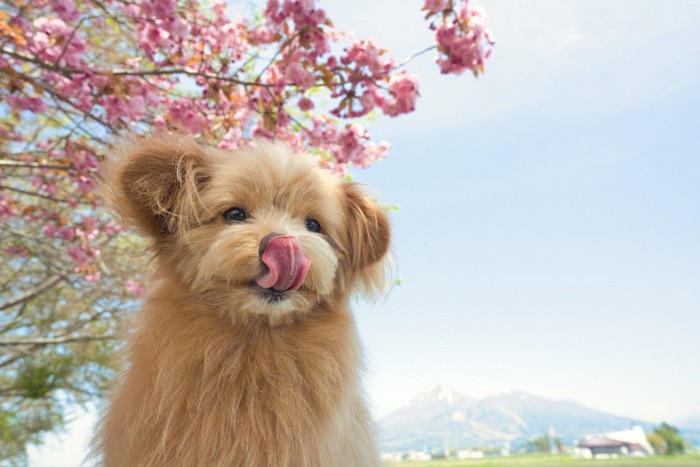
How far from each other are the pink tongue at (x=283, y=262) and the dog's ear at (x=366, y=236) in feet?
1.41

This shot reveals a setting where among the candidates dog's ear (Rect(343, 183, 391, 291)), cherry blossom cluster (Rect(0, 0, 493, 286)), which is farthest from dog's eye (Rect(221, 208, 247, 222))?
cherry blossom cluster (Rect(0, 0, 493, 286))

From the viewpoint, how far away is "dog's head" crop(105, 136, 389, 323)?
1.66 metres

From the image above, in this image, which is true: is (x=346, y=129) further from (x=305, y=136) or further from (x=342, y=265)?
(x=342, y=265)

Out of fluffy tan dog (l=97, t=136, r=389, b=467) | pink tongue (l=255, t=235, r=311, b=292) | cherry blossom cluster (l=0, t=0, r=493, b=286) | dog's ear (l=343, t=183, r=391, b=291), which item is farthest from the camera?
cherry blossom cluster (l=0, t=0, r=493, b=286)

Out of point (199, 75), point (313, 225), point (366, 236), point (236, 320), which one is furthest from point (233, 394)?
point (199, 75)

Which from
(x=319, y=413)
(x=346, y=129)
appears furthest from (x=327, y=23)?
(x=319, y=413)

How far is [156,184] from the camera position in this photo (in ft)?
6.34

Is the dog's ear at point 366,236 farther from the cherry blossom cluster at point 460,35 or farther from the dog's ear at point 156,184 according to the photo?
the cherry blossom cluster at point 460,35

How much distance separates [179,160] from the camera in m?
1.92

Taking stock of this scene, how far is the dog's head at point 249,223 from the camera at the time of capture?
1661 mm

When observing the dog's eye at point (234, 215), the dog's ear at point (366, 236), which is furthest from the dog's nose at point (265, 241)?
the dog's ear at point (366, 236)

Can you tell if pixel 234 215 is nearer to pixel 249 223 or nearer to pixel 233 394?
pixel 249 223

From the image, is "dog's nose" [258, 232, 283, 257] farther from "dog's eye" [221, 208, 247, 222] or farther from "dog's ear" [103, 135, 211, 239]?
"dog's ear" [103, 135, 211, 239]

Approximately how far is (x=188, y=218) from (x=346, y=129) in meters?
2.87
